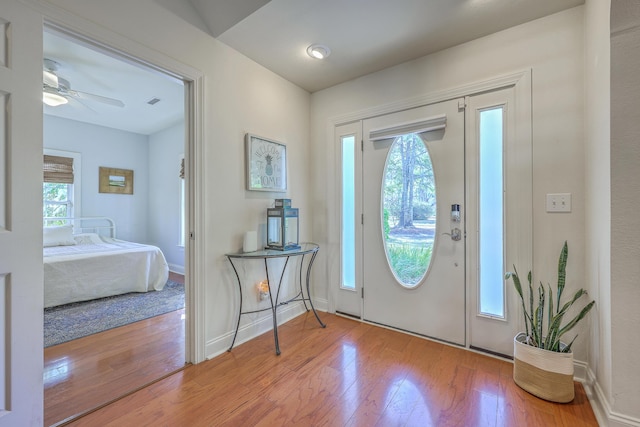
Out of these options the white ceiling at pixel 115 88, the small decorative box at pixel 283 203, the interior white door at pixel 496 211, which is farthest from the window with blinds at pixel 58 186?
the interior white door at pixel 496 211

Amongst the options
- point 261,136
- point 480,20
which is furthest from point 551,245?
point 261,136

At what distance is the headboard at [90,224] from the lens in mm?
4332

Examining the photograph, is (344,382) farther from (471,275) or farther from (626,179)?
(626,179)

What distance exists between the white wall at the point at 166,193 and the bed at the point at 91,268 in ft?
2.83

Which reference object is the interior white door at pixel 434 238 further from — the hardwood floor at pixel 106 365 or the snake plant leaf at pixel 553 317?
the hardwood floor at pixel 106 365

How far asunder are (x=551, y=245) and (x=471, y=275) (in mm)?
526

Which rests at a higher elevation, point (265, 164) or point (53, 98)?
point (53, 98)

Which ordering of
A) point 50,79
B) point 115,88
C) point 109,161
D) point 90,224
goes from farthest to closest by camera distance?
point 109,161 < point 90,224 < point 115,88 < point 50,79

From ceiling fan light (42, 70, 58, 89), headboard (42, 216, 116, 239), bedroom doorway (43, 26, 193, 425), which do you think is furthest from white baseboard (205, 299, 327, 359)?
headboard (42, 216, 116, 239)

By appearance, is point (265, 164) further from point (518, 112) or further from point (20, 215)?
point (518, 112)

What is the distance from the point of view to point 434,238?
2217 mm

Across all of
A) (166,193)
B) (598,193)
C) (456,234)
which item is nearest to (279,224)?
(456,234)

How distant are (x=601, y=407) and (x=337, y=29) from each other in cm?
272

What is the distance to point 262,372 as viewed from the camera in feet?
6.02
